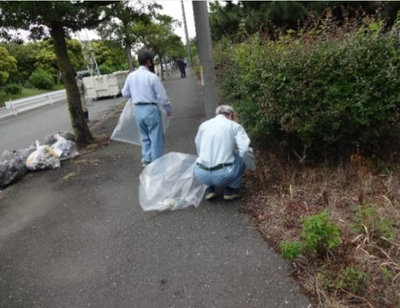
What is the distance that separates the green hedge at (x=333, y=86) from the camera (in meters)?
3.19

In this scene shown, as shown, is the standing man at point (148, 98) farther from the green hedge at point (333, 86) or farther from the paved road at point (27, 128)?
Result: the paved road at point (27, 128)

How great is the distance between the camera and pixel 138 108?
473 centimetres

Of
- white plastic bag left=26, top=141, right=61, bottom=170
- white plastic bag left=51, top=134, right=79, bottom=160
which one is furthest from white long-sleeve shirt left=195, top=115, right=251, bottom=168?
white plastic bag left=51, top=134, right=79, bottom=160

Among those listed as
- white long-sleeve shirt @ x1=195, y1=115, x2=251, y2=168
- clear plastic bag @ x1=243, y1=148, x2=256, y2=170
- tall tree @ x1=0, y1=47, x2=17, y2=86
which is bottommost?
clear plastic bag @ x1=243, y1=148, x2=256, y2=170

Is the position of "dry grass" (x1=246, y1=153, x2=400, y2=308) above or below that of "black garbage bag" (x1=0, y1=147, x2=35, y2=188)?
below

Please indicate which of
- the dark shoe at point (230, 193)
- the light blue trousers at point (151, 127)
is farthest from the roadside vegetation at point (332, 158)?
the light blue trousers at point (151, 127)

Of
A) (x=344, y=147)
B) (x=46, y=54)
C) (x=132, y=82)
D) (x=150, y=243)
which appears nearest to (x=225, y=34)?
(x=132, y=82)

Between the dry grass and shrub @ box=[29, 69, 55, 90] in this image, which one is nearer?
the dry grass

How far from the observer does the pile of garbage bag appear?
5.40 metres

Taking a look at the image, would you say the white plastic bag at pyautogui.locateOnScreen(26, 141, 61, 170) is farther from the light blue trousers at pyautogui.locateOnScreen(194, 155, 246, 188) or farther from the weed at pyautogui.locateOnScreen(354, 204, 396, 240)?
the weed at pyautogui.locateOnScreen(354, 204, 396, 240)

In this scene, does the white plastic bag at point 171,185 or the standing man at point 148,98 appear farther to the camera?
the standing man at point 148,98

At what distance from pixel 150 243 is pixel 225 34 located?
30.7 ft

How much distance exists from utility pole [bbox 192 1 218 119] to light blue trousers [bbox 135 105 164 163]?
37.2 inches

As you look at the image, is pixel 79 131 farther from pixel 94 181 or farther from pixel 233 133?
pixel 233 133
